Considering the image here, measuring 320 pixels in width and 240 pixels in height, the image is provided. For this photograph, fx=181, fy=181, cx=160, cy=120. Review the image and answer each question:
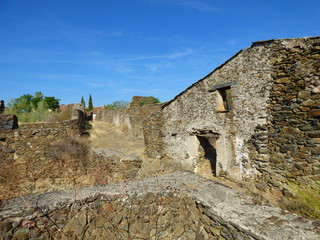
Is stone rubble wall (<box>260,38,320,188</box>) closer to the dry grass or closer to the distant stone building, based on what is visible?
the distant stone building

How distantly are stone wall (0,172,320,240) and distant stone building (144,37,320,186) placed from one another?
353 cm

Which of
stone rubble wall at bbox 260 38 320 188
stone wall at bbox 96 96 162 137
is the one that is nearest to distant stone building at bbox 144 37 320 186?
stone rubble wall at bbox 260 38 320 188

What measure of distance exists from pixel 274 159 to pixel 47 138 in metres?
7.92

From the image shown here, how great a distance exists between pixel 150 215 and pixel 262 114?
4.92 metres

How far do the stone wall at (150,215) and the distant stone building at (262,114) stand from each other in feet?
11.6

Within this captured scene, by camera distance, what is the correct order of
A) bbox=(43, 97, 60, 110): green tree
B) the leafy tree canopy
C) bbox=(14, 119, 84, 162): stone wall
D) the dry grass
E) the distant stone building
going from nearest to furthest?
the distant stone building < bbox=(14, 119, 84, 162): stone wall < the dry grass < the leafy tree canopy < bbox=(43, 97, 60, 110): green tree

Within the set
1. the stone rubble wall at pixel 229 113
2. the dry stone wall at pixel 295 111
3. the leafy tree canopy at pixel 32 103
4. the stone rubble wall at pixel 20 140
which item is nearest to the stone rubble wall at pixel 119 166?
the stone rubble wall at pixel 20 140

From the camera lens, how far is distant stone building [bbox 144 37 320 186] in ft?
16.7

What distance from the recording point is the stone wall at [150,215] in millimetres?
2170


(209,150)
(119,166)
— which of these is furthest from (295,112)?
(119,166)

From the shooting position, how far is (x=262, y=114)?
589 centimetres

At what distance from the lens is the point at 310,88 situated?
505 cm

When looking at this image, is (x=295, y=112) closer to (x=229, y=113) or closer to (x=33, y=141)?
(x=229, y=113)

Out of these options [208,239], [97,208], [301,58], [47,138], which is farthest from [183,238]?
[47,138]
